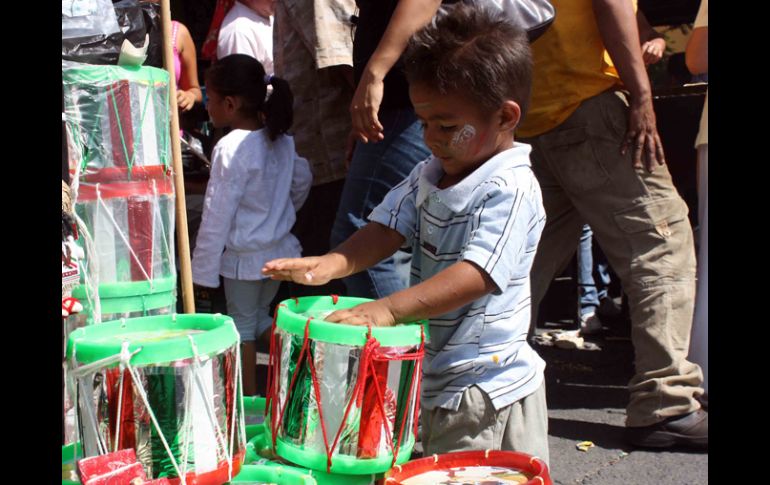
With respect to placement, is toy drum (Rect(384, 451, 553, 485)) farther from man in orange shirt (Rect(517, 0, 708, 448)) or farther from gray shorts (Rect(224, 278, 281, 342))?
gray shorts (Rect(224, 278, 281, 342))

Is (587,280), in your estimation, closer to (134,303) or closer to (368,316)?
(134,303)

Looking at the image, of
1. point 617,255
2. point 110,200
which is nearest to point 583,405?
point 617,255

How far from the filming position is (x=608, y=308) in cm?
568

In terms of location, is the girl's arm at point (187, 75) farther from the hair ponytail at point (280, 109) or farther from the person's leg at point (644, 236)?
the person's leg at point (644, 236)

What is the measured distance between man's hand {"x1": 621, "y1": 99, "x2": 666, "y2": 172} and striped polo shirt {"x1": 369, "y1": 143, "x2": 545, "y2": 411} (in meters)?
1.09

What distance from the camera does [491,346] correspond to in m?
2.22

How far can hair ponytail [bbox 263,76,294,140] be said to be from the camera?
4035 millimetres

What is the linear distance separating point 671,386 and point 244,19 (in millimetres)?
3260

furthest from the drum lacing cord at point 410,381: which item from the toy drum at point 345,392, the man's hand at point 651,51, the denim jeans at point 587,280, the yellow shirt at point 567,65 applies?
the denim jeans at point 587,280

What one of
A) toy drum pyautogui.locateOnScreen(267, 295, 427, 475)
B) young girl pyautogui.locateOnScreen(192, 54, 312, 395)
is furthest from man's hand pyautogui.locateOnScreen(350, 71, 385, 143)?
young girl pyautogui.locateOnScreen(192, 54, 312, 395)

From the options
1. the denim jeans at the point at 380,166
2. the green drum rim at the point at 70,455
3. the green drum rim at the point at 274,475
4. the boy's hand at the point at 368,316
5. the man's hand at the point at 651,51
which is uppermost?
the man's hand at the point at 651,51

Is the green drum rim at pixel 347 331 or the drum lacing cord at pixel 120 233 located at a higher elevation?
the drum lacing cord at pixel 120 233

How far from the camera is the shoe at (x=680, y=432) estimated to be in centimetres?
344
